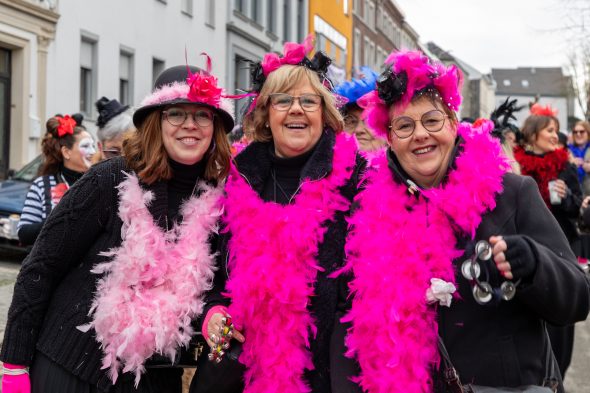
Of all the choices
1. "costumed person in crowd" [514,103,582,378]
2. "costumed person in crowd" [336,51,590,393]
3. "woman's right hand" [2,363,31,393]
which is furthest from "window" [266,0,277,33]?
"woman's right hand" [2,363,31,393]

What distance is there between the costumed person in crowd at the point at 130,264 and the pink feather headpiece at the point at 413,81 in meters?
0.69

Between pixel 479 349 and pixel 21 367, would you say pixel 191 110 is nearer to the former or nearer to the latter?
pixel 21 367

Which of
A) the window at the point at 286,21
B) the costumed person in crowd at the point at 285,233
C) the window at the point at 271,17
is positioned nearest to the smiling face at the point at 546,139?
the costumed person in crowd at the point at 285,233

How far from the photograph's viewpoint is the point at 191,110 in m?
2.58

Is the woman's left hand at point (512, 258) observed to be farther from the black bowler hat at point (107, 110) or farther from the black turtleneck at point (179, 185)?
the black bowler hat at point (107, 110)

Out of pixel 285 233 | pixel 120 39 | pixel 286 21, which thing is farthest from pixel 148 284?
pixel 286 21

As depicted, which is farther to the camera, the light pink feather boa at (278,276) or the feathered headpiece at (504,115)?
the feathered headpiece at (504,115)

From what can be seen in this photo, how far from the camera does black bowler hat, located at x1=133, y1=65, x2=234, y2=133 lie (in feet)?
8.32

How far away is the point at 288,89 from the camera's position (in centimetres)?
269

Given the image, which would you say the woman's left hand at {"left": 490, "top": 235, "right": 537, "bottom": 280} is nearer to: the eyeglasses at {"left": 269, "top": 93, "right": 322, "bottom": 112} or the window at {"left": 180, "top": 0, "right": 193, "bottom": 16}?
the eyeglasses at {"left": 269, "top": 93, "right": 322, "bottom": 112}

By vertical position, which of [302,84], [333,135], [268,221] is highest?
[302,84]

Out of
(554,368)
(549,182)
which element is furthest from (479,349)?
(549,182)

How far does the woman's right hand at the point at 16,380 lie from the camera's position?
7.65ft

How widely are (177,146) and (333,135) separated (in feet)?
2.22
